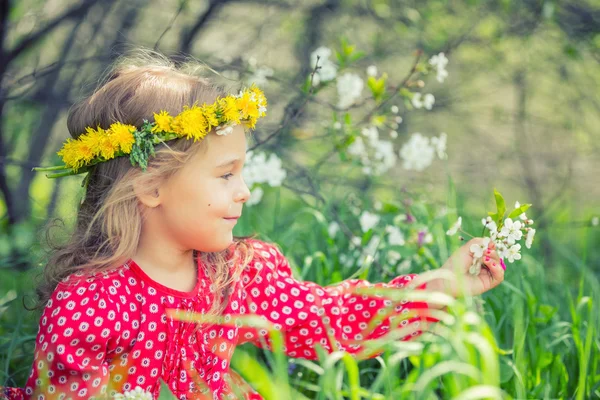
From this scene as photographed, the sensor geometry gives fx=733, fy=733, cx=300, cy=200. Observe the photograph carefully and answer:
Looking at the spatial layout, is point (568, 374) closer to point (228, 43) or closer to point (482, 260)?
point (482, 260)

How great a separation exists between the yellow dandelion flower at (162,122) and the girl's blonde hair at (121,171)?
0.13ft

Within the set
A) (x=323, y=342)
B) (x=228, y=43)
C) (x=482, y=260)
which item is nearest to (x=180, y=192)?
(x=323, y=342)

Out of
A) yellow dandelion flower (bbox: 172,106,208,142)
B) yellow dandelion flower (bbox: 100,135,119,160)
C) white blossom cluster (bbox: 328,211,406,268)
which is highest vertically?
yellow dandelion flower (bbox: 172,106,208,142)

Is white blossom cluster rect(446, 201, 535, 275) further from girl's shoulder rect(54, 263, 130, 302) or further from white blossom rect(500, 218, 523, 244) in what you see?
girl's shoulder rect(54, 263, 130, 302)

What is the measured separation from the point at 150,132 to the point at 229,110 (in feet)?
0.60

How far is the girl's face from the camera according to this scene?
1627mm

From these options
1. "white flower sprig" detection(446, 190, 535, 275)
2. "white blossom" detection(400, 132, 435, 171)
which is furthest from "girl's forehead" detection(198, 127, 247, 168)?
"white blossom" detection(400, 132, 435, 171)

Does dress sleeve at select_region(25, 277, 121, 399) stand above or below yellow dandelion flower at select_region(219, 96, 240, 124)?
below

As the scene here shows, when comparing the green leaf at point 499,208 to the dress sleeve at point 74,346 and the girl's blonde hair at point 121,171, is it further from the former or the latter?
the dress sleeve at point 74,346

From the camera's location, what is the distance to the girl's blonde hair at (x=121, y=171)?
5.38 ft

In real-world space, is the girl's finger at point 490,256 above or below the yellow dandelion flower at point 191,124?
below

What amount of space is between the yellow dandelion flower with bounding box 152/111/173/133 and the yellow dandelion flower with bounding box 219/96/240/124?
12 cm

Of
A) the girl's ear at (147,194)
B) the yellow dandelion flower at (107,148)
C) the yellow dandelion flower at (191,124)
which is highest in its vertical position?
the yellow dandelion flower at (191,124)

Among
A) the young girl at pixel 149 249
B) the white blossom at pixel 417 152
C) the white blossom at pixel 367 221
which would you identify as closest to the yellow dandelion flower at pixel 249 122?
the young girl at pixel 149 249
